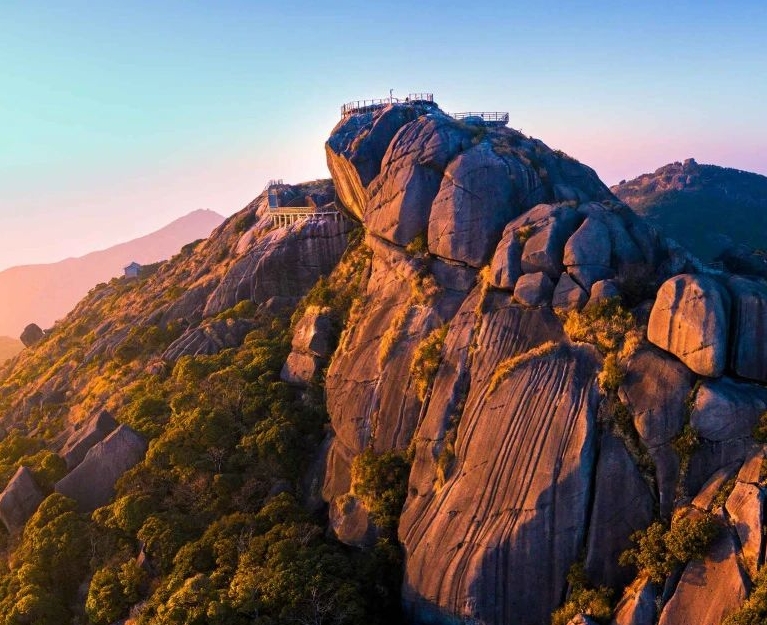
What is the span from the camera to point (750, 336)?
2609 centimetres

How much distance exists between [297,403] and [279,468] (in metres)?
5.61

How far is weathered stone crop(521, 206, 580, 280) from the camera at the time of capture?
32.6 m

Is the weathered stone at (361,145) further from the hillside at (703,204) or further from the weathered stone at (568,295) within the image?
the hillside at (703,204)

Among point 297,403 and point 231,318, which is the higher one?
point 231,318

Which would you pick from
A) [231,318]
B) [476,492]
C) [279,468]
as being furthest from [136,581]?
[231,318]

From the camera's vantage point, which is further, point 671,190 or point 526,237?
point 671,190

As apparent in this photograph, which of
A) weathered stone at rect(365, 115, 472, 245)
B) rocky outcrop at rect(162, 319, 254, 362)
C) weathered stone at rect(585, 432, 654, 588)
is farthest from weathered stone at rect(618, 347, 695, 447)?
rocky outcrop at rect(162, 319, 254, 362)

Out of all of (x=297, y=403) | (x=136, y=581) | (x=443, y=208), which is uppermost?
(x=443, y=208)

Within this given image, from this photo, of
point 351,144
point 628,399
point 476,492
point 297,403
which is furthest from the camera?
point 351,144

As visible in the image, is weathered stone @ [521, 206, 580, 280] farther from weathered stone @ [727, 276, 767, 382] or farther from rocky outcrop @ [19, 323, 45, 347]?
rocky outcrop @ [19, 323, 45, 347]

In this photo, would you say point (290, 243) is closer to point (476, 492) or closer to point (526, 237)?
point (526, 237)

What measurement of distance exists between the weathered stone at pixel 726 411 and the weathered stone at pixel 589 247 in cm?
929

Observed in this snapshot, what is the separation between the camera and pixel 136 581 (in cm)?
3356

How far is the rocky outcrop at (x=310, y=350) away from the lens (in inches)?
1747
